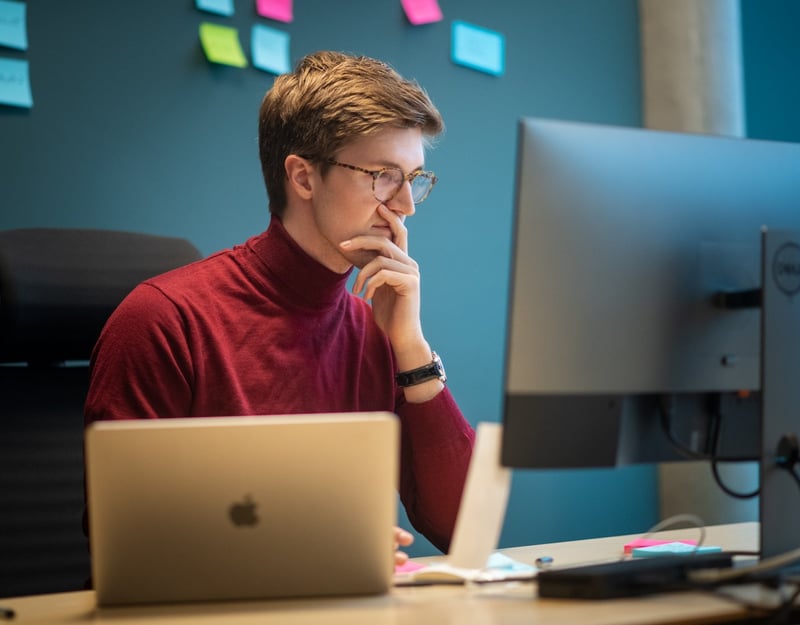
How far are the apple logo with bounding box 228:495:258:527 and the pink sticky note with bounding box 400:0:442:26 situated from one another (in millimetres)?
1706

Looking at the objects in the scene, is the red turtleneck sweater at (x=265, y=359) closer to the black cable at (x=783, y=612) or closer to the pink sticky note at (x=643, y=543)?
the pink sticky note at (x=643, y=543)

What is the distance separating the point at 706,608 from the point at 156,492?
0.50 m

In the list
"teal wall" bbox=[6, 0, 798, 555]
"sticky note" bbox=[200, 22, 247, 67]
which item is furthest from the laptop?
"sticky note" bbox=[200, 22, 247, 67]

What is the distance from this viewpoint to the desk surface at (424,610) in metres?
0.87

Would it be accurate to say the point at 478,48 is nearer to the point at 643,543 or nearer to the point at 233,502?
the point at 643,543

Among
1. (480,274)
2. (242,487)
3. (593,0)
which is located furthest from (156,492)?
(593,0)

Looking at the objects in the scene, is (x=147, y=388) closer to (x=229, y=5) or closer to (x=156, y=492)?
(x=156, y=492)

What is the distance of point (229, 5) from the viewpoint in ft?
6.95

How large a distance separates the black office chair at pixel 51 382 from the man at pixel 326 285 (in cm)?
8

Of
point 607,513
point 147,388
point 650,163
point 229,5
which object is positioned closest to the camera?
point 650,163

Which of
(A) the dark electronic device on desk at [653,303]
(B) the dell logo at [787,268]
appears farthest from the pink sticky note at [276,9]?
(B) the dell logo at [787,268]

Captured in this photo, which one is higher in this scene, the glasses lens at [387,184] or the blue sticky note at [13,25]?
the blue sticky note at [13,25]

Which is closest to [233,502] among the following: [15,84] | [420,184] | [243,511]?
[243,511]

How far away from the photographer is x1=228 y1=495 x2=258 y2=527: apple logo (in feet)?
3.05
